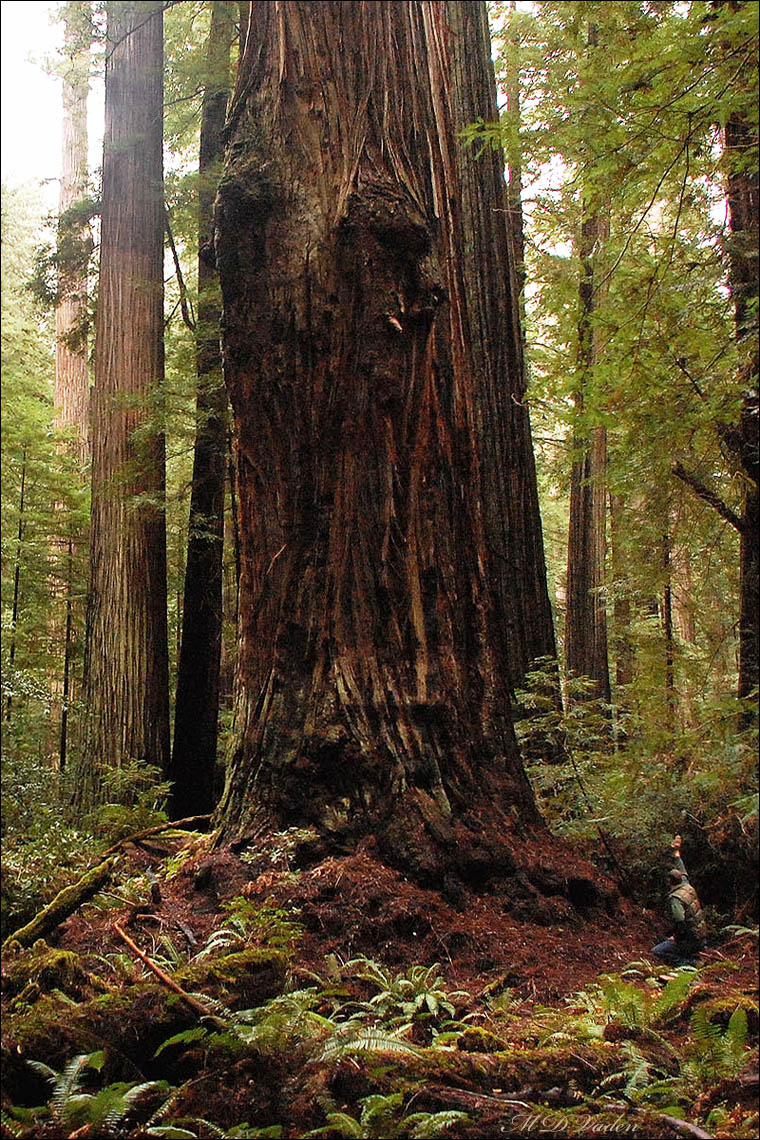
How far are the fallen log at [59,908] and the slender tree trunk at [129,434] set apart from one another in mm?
4505

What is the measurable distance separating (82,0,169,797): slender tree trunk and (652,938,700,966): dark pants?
5.45 m

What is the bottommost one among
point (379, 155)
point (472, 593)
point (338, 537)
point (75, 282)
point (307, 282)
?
point (472, 593)

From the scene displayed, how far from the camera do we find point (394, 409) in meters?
4.20

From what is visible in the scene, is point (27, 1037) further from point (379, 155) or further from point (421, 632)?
point (379, 155)

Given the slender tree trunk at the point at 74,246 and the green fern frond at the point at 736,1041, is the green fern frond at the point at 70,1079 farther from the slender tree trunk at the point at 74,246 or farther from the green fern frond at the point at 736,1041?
the slender tree trunk at the point at 74,246

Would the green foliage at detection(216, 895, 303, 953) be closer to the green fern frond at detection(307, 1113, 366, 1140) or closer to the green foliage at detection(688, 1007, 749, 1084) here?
the green fern frond at detection(307, 1113, 366, 1140)

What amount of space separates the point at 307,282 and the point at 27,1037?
10.7 ft

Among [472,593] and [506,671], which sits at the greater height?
[472,593]

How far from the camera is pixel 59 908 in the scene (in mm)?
3178

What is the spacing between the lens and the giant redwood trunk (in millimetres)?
4008

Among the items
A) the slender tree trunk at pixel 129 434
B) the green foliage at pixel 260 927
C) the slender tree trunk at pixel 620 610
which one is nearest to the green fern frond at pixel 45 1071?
the green foliage at pixel 260 927

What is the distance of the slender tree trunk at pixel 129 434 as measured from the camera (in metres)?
8.52

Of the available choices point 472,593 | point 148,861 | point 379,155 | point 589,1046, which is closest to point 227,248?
point 379,155

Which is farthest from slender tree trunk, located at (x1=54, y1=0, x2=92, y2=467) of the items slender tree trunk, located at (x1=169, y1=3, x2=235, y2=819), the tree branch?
the tree branch
